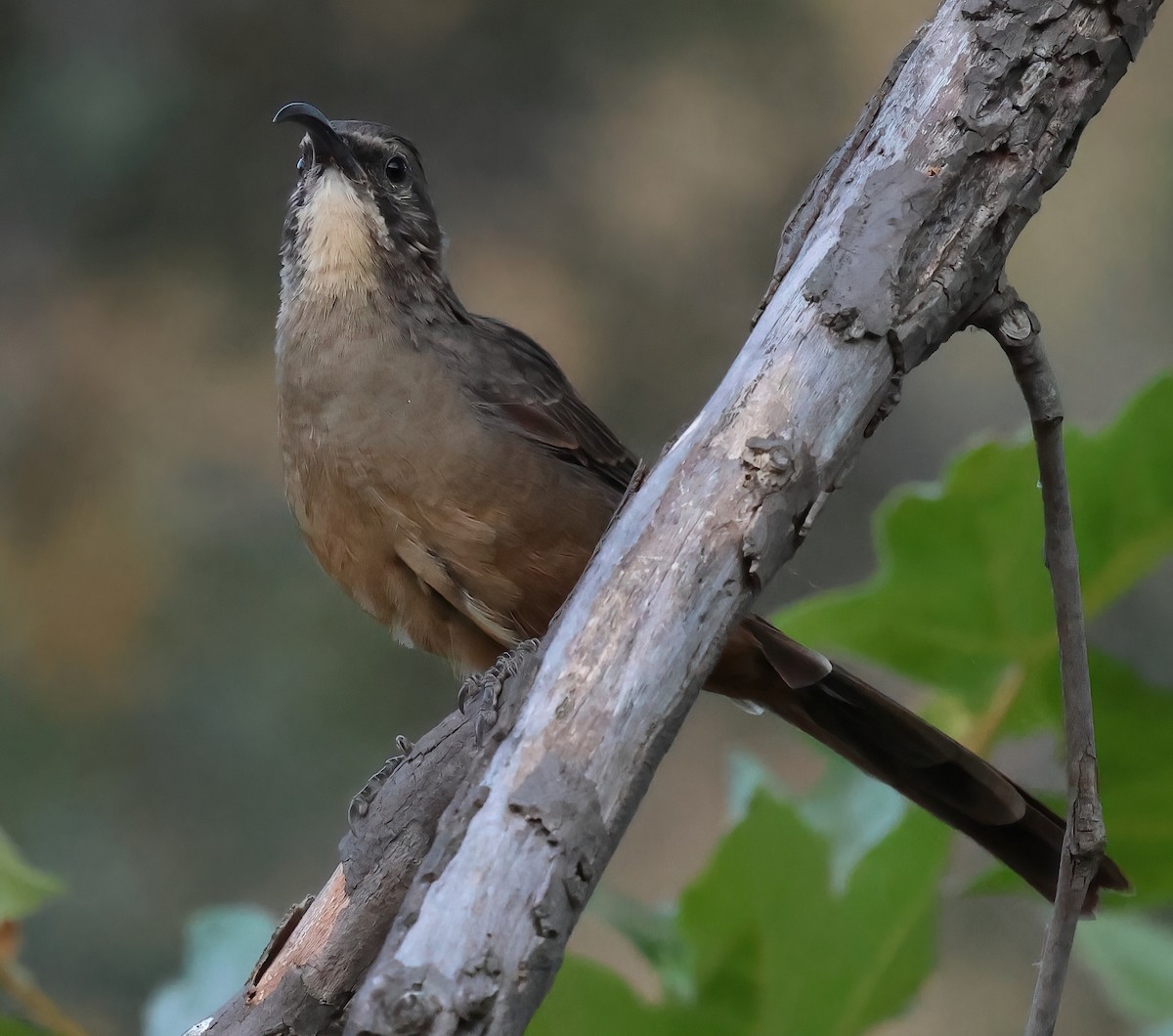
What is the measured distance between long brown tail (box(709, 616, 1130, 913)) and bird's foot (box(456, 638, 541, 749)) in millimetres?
532

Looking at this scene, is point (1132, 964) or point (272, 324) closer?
point (1132, 964)

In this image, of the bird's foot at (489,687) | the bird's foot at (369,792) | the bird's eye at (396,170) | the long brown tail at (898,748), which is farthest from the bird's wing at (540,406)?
the bird's foot at (369,792)

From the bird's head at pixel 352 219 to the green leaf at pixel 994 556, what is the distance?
101cm

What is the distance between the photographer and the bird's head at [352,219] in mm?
2645

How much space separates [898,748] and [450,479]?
92 centimetres

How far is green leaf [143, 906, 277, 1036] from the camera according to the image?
2443 mm

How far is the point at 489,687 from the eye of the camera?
2.02 m

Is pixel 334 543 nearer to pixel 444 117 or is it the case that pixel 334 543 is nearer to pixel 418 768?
pixel 418 768

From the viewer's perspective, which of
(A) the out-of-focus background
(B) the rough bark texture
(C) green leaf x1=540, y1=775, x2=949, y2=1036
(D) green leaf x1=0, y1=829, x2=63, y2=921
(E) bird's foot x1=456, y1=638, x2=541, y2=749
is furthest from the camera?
(A) the out-of-focus background

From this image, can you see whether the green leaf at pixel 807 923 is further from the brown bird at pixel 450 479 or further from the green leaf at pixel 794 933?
the brown bird at pixel 450 479

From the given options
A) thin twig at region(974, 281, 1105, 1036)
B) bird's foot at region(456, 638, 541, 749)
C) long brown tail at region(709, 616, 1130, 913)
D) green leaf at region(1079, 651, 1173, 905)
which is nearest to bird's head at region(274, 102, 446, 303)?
bird's foot at region(456, 638, 541, 749)

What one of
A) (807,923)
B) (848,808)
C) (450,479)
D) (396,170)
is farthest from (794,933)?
(396,170)

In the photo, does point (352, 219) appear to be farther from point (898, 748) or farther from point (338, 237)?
point (898, 748)

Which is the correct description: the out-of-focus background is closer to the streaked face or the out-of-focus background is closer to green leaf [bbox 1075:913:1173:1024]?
green leaf [bbox 1075:913:1173:1024]
